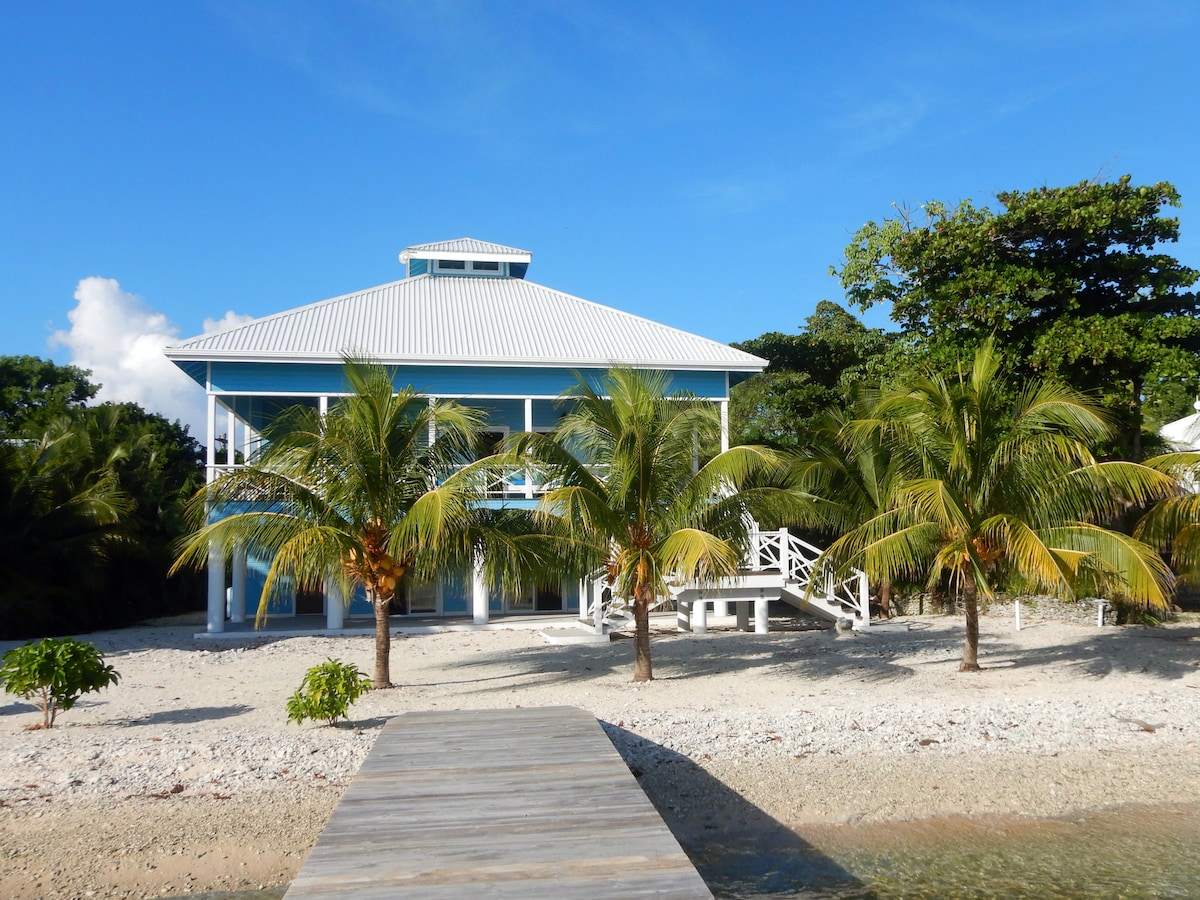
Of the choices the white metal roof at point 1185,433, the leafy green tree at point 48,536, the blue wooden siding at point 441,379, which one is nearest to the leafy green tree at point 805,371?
the blue wooden siding at point 441,379

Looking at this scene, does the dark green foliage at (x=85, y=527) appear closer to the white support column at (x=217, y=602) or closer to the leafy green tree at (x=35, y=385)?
the white support column at (x=217, y=602)

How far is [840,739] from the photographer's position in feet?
33.8

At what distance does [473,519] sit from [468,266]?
49.5 feet

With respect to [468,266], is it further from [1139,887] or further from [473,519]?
[1139,887]

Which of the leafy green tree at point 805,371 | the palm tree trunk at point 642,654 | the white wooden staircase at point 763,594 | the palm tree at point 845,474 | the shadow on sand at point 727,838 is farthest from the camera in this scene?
the leafy green tree at point 805,371

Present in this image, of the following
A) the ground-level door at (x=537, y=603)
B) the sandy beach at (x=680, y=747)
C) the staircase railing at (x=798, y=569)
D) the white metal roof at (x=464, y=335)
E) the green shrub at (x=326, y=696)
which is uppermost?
the white metal roof at (x=464, y=335)

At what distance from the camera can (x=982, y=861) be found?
25.1 feet

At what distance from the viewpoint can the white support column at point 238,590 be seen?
19.6m

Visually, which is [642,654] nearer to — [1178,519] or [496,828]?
[496,828]

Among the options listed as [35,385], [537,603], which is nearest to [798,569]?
[537,603]

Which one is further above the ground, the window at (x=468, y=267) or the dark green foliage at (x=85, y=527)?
the window at (x=468, y=267)

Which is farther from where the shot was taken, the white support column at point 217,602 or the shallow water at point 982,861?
the white support column at point 217,602

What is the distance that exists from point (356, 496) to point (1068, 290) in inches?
603

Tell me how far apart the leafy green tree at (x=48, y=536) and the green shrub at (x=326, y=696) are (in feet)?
37.2
